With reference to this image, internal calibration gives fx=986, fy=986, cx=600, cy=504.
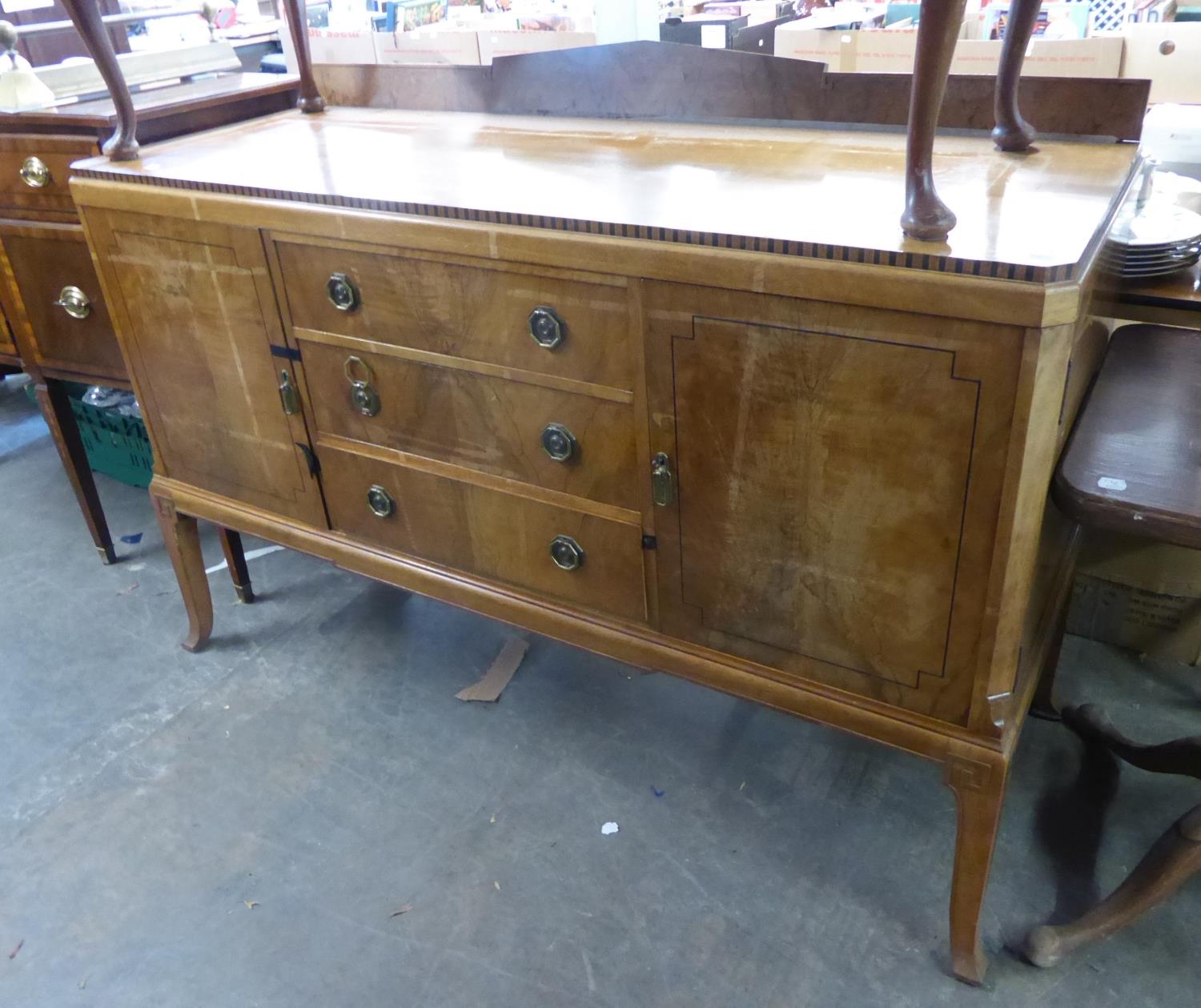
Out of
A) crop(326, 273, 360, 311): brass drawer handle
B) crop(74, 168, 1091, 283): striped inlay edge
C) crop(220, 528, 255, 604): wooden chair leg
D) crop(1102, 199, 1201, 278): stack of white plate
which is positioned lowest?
crop(220, 528, 255, 604): wooden chair leg

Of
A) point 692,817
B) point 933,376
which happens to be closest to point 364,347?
point 933,376

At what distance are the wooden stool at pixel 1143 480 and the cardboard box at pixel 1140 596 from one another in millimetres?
361

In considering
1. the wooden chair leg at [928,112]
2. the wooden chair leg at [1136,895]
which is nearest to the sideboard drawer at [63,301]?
the wooden chair leg at [928,112]

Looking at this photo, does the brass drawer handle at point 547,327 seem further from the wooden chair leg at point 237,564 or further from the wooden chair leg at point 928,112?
the wooden chair leg at point 237,564

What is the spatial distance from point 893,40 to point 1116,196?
1029 millimetres

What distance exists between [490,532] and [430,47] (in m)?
1.42

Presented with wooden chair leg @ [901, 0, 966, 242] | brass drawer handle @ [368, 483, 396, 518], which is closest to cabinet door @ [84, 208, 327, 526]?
brass drawer handle @ [368, 483, 396, 518]

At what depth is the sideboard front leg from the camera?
114 cm

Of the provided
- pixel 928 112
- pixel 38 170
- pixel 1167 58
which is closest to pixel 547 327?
pixel 928 112

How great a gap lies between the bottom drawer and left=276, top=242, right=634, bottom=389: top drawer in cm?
21

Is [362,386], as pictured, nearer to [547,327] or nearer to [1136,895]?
[547,327]

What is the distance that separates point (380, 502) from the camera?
153 cm

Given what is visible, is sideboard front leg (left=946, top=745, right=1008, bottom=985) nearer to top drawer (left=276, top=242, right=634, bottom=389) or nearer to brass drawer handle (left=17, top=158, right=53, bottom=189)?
top drawer (left=276, top=242, right=634, bottom=389)

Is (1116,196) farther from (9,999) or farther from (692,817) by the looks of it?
(9,999)
